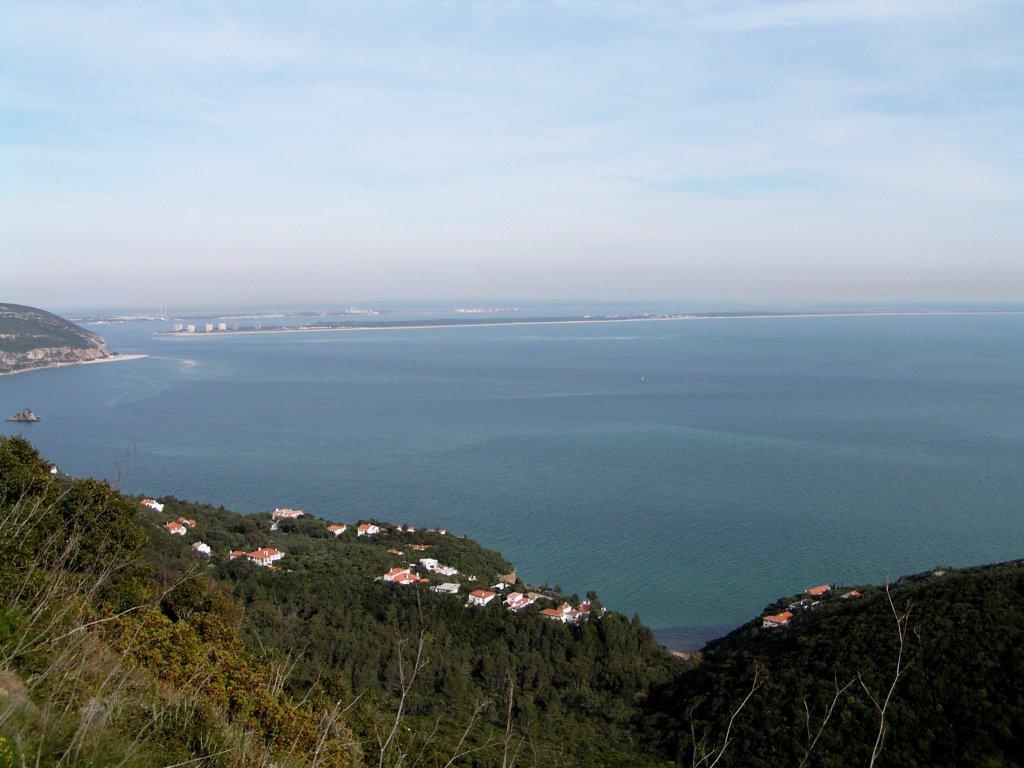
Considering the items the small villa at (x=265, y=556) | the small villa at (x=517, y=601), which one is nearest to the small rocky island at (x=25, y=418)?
the small villa at (x=265, y=556)

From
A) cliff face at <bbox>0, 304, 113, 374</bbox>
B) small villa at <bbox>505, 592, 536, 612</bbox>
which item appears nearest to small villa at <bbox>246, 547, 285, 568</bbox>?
small villa at <bbox>505, 592, 536, 612</bbox>

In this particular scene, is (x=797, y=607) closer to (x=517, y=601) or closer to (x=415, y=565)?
(x=517, y=601)

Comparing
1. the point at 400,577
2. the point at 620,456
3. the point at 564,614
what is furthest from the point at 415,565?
the point at 620,456

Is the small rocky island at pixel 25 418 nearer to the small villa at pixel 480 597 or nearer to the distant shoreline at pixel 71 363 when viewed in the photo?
the distant shoreline at pixel 71 363

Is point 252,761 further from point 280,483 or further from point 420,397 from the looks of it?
point 420,397

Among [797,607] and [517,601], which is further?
[517,601]

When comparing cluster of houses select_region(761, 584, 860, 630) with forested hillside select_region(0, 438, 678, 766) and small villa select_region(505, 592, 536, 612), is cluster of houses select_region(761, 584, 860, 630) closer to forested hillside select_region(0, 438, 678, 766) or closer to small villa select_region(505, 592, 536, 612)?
forested hillside select_region(0, 438, 678, 766)
